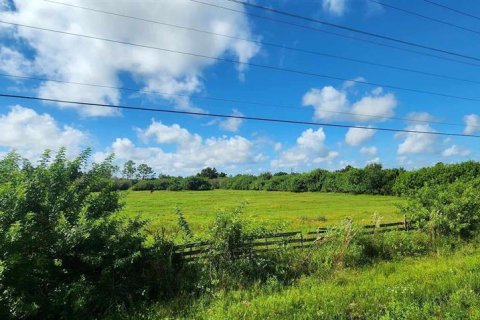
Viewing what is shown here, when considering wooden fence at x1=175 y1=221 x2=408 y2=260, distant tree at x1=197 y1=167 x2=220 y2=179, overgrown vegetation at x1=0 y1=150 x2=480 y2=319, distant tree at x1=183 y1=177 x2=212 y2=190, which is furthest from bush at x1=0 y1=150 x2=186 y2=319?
distant tree at x1=197 y1=167 x2=220 y2=179

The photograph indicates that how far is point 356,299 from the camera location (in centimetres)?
823

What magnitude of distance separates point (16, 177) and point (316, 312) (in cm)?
685

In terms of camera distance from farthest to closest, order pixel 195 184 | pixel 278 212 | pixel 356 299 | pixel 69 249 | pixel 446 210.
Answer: pixel 195 184, pixel 278 212, pixel 446 210, pixel 356 299, pixel 69 249

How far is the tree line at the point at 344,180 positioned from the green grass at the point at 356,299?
840 centimetres

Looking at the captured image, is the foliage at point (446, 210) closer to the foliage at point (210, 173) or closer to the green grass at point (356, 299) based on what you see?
the green grass at point (356, 299)

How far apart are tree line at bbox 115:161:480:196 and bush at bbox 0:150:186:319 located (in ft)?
42.0

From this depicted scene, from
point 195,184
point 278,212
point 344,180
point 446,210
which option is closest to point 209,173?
point 195,184

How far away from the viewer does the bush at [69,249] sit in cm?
702

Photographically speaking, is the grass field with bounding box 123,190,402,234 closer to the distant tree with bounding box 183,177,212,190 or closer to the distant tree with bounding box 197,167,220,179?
the distant tree with bounding box 183,177,212,190

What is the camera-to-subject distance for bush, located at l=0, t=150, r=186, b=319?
7020 millimetres

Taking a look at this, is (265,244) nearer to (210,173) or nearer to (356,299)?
(356,299)

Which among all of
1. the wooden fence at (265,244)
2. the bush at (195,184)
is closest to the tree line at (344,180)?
the bush at (195,184)

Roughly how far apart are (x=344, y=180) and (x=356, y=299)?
72.9 m

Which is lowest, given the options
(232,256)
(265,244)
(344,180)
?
(232,256)
